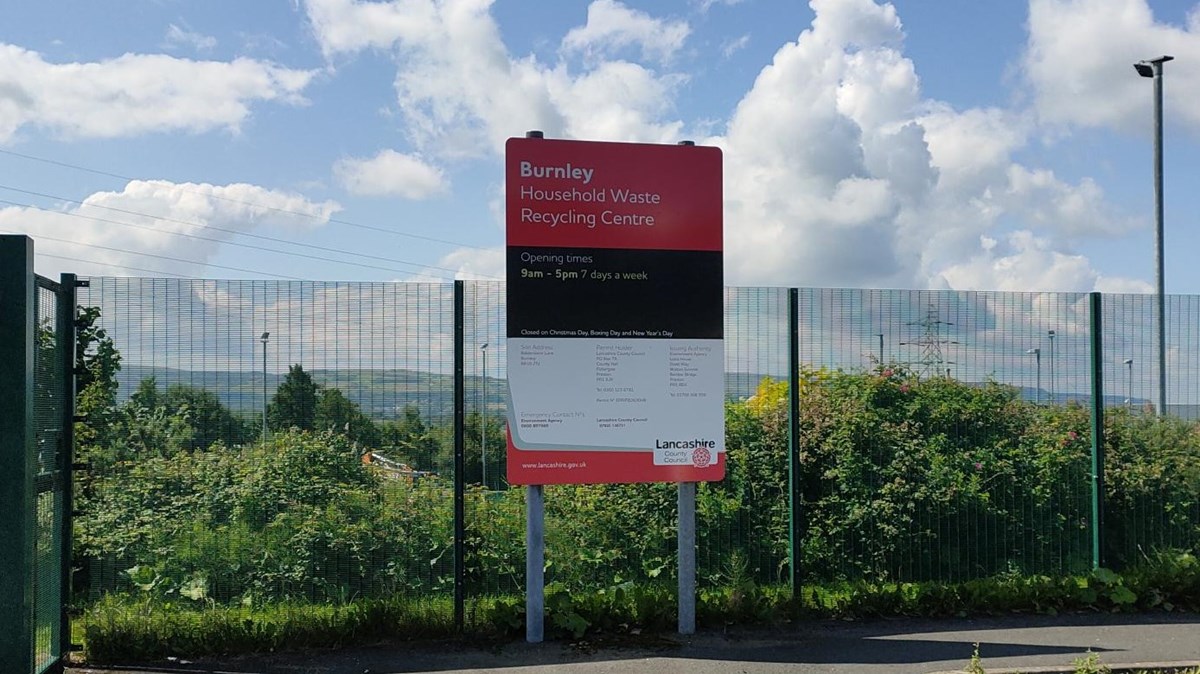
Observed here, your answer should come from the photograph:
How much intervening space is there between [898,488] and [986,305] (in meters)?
1.73

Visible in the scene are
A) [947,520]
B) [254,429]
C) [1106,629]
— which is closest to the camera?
[254,429]

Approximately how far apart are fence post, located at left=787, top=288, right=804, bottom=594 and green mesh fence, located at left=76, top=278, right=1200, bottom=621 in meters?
0.04

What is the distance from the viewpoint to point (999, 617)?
7660 mm

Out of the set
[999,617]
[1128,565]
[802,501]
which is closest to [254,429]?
[802,501]

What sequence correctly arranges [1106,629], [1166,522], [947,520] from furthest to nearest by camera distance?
[1166,522] → [947,520] → [1106,629]

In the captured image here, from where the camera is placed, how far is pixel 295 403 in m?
6.98

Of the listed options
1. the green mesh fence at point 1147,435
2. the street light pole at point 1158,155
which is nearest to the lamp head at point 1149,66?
the street light pole at point 1158,155

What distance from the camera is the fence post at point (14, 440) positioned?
5.52 metres

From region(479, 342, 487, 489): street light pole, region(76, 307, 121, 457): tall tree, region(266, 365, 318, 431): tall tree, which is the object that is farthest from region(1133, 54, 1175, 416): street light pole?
region(76, 307, 121, 457): tall tree

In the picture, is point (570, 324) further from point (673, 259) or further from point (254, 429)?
point (254, 429)

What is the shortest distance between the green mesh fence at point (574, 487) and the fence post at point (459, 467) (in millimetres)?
52

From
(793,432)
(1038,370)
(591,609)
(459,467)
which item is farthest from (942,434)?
(459,467)

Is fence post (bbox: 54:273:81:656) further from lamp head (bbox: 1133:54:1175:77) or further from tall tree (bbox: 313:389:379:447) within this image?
lamp head (bbox: 1133:54:1175:77)

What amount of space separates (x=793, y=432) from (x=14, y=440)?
5.32m
